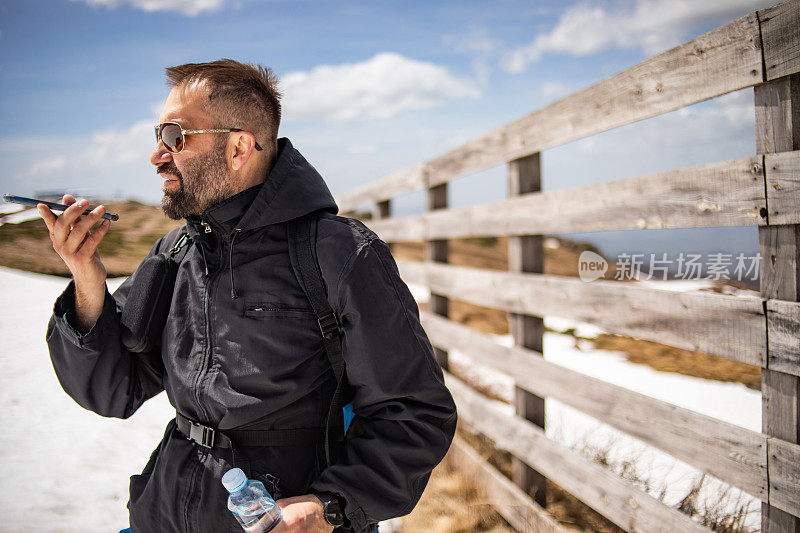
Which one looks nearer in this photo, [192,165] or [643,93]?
[192,165]

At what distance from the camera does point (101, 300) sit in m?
1.49

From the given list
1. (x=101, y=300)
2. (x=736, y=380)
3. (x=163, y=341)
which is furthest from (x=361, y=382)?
(x=736, y=380)

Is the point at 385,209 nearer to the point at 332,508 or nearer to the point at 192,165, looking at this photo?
the point at 192,165

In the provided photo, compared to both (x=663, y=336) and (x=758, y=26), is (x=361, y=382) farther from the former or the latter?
(x=758, y=26)

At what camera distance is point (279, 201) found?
4.59ft

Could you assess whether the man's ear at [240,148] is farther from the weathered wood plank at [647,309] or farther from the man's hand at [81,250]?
the weathered wood plank at [647,309]

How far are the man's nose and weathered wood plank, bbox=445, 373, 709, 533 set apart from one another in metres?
2.07

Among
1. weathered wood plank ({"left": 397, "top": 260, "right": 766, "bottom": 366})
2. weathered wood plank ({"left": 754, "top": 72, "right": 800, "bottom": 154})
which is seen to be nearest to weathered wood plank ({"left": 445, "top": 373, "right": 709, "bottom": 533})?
weathered wood plank ({"left": 397, "top": 260, "right": 766, "bottom": 366})

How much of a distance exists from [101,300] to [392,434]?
3.03 feet

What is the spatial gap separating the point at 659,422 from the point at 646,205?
0.82 m

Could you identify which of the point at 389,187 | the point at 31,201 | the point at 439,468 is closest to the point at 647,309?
the point at 31,201

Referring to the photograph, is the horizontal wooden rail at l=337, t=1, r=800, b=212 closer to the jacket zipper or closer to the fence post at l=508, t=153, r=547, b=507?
the fence post at l=508, t=153, r=547, b=507

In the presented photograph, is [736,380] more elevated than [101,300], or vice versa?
[101,300]

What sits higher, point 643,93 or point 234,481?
point 643,93
